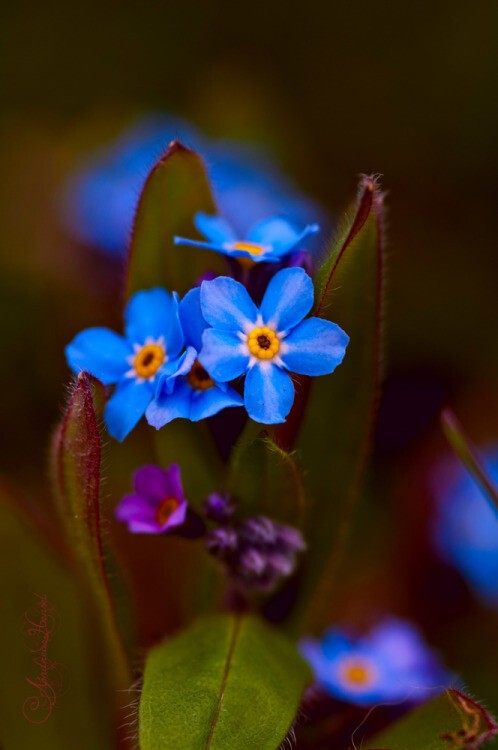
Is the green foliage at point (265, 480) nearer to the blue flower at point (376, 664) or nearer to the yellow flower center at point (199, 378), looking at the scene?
the yellow flower center at point (199, 378)

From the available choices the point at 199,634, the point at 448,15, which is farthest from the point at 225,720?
the point at 448,15

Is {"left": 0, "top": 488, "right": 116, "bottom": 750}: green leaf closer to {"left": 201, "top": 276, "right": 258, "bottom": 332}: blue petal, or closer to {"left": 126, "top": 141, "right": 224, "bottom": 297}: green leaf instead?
{"left": 126, "top": 141, "right": 224, "bottom": 297}: green leaf

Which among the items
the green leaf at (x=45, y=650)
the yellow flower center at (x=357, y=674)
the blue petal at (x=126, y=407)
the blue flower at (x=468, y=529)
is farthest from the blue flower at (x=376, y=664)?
the blue petal at (x=126, y=407)

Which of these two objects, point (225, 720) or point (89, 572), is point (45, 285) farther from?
point (225, 720)

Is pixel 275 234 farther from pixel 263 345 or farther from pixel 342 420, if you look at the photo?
pixel 342 420

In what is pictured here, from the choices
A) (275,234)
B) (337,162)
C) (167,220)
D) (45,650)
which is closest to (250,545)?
(45,650)
